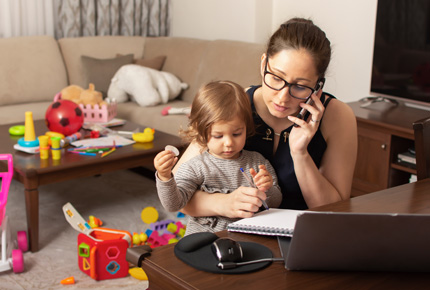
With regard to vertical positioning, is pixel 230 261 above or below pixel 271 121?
below

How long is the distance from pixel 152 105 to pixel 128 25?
4.21 ft

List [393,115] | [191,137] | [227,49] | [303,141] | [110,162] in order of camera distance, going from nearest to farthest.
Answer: [303,141]
[191,137]
[110,162]
[393,115]
[227,49]

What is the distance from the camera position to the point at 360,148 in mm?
3129

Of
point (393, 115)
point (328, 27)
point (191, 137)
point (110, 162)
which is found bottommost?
point (110, 162)

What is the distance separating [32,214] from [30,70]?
6.37 ft

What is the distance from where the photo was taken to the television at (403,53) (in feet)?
10.1

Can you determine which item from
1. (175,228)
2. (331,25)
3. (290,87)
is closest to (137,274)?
(175,228)

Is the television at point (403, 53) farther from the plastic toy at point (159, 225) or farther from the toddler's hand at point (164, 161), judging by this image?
the toddler's hand at point (164, 161)

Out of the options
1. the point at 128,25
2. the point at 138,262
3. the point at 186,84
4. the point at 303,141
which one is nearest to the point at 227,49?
the point at 186,84

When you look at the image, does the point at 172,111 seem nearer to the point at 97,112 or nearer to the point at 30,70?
the point at 97,112

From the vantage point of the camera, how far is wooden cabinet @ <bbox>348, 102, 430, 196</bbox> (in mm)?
2953

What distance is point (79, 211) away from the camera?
10.2 ft

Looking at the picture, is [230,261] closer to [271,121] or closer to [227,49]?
[271,121]

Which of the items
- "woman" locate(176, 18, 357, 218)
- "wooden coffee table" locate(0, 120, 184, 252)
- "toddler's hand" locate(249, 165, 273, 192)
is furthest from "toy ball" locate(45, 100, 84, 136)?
"toddler's hand" locate(249, 165, 273, 192)
